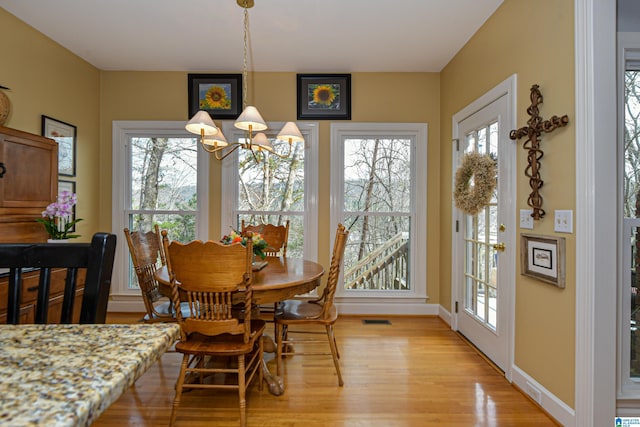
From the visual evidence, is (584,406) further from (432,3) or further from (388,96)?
(388,96)

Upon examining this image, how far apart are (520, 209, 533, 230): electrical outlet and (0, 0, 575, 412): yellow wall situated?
48 mm

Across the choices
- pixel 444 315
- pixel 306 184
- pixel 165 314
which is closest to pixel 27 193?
pixel 165 314

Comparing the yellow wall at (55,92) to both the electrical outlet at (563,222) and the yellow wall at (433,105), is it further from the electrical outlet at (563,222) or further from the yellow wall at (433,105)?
the electrical outlet at (563,222)

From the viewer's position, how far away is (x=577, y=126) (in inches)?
66.4

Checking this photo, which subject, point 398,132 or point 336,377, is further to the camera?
point 398,132

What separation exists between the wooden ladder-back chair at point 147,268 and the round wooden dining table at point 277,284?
14 centimetres

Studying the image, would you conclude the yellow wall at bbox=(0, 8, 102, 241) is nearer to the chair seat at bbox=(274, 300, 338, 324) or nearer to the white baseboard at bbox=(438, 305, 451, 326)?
the chair seat at bbox=(274, 300, 338, 324)

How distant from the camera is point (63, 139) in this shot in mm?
3119

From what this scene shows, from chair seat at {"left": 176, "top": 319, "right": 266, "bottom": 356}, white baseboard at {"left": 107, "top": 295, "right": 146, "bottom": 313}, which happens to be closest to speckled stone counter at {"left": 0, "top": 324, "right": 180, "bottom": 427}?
chair seat at {"left": 176, "top": 319, "right": 266, "bottom": 356}

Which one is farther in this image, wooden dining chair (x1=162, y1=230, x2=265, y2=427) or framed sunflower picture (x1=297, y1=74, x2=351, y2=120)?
framed sunflower picture (x1=297, y1=74, x2=351, y2=120)

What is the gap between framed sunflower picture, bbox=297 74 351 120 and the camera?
3611 mm

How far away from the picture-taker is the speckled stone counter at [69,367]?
1.24 feet

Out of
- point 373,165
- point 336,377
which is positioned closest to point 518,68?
point 373,165

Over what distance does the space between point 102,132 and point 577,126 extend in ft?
14.1
